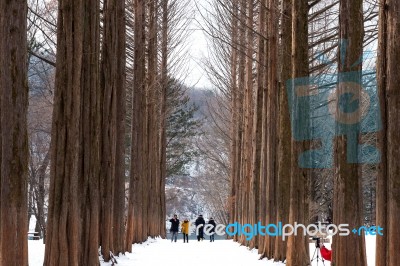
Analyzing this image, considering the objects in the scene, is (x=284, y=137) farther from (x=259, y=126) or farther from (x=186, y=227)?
(x=186, y=227)

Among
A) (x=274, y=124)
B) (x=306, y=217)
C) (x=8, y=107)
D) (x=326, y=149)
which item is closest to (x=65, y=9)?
(x=8, y=107)

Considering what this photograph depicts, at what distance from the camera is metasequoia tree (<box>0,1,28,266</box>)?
6891mm

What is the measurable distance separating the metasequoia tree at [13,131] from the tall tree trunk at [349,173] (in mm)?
3759

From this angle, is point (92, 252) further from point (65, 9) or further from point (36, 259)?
point (65, 9)

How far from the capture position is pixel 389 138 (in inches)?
307

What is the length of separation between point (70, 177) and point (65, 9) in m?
2.26

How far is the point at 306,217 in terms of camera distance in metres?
11.2

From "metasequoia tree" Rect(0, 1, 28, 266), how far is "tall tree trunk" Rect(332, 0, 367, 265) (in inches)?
148

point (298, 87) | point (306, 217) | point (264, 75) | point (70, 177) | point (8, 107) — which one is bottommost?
point (306, 217)

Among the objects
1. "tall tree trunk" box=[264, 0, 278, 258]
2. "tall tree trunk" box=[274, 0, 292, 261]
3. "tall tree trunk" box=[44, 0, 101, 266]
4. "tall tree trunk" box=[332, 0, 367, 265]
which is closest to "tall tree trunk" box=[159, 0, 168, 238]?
"tall tree trunk" box=[264, 0, 278, 258]

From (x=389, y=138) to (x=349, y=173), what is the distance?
0.65 m

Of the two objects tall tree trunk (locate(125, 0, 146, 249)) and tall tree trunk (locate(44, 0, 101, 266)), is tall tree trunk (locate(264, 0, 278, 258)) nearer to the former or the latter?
tall tree trunk (locate(125, 0, 146, 249))

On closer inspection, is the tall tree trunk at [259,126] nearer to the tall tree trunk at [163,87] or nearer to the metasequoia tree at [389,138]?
the tall tree trunk at [163,87]

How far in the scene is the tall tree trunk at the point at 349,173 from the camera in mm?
7793
